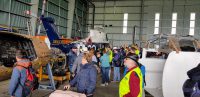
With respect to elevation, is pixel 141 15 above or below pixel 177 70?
above

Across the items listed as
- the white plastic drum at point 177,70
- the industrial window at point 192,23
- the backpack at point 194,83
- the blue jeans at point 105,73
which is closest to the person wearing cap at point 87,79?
the white plastic drum at point 177,70

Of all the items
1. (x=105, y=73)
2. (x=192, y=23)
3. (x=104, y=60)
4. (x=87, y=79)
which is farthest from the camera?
(x=192, y=23)

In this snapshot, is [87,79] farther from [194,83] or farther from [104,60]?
[104,60]

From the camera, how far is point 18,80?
16.3 feet

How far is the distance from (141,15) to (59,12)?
11312 mm

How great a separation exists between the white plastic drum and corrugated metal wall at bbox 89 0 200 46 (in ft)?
86.1

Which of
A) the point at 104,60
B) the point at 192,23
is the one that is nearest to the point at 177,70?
the point at 104,60

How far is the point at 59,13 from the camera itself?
90.6ft

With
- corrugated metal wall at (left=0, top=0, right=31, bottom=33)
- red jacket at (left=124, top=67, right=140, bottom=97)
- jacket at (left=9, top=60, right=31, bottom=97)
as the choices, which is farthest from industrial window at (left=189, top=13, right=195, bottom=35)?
red jacket at (left=124, top=67, right=140, bottom=97)

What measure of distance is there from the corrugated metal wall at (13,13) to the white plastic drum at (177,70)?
1411cm

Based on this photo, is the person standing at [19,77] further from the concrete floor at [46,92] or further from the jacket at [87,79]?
the concrete floor at [46,92]

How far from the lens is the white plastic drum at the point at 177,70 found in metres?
4.77

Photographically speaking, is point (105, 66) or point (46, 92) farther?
point (105, 66)

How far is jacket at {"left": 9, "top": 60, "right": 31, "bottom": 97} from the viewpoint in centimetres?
492
